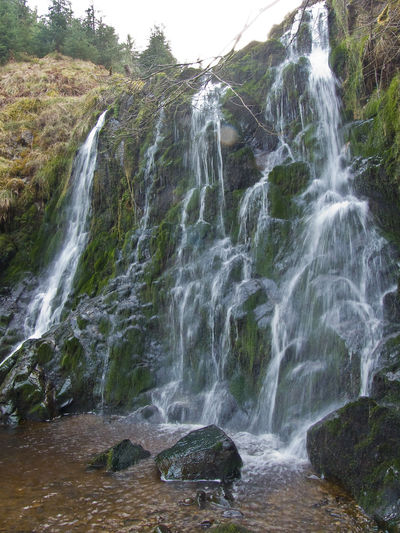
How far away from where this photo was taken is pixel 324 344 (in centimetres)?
643

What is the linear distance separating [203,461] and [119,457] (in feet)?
3.88

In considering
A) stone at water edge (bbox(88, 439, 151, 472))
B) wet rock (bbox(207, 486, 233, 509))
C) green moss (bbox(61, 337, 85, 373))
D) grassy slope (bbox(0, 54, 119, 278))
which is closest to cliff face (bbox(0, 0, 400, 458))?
green moss (bbox(61, 337, 85, 373))

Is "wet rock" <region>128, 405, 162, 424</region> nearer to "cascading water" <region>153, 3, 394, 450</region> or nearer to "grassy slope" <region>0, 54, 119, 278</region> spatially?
"cascading water" <region>153, 3, 394, 450</region>

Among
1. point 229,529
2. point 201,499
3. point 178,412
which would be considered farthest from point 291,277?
point 229,529

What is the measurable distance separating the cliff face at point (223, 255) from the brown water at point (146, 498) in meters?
1.62

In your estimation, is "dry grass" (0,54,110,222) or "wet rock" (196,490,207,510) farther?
"dry grass" (0,54,110,222)

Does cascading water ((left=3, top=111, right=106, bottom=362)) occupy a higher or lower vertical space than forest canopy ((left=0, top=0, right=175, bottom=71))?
lower

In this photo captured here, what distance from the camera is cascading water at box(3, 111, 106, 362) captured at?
11.5 m

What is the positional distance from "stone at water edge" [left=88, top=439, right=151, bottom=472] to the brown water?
130 millimetres

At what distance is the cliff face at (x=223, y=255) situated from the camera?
6887mm

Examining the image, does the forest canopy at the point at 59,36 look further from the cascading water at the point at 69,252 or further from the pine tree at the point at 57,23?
the cascading water at the point at 69,252

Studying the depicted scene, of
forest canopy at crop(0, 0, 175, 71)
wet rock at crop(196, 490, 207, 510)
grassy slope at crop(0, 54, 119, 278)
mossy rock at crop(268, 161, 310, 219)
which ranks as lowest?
wet rock at crop(196, 490, 207, 510)

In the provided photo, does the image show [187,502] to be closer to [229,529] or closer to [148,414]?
[229,529]

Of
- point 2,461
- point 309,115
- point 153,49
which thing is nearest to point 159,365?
point 2,461
